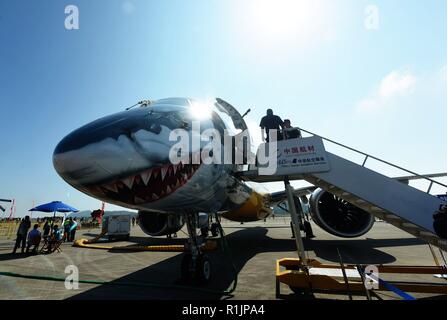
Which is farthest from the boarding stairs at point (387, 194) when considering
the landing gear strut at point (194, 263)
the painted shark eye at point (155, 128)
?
the painted shark eye at point (155, 128)

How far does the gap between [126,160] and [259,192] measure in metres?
11.0

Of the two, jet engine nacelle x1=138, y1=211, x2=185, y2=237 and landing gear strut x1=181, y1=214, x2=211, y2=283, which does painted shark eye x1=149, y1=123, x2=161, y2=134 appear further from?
jet engine nacelle x1=138, y1=211, x2=185, y2=237

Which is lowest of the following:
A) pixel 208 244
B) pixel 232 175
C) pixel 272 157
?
pixel 208 244

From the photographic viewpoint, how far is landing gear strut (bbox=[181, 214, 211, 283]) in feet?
21.6

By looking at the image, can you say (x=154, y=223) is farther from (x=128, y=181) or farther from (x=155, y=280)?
(x=128, y=181)

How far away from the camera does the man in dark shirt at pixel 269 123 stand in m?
8.31

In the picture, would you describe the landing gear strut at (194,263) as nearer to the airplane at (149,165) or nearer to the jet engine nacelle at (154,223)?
the airplane at (149,165)

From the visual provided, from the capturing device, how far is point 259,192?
14.3 meters

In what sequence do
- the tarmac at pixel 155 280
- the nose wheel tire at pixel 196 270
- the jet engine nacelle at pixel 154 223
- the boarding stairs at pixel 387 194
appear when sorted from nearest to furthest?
1. the tarmac at pixel 155 280
2. the boarding stairs at pixel 387 194
3. the nose wheel tire at pixel 196 270
4. the jet engine nacelle at pixel 154 223

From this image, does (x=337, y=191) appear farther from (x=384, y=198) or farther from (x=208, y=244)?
(x=208, y=244)

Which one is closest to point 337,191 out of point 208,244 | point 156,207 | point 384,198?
point 384,198

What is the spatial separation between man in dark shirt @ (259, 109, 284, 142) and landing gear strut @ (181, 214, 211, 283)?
3.54 meters

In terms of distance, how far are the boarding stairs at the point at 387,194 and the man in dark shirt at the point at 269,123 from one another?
5.12ft
